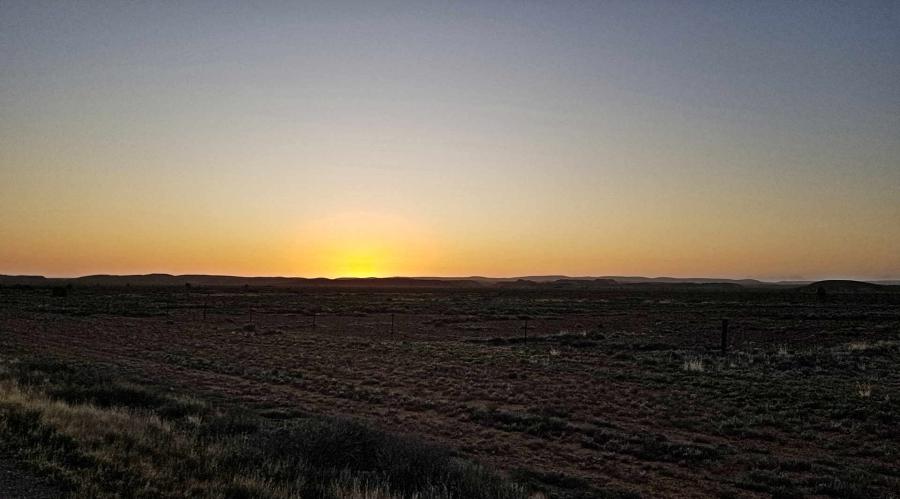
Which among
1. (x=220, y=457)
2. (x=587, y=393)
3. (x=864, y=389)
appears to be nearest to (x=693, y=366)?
(x=864, y=389)

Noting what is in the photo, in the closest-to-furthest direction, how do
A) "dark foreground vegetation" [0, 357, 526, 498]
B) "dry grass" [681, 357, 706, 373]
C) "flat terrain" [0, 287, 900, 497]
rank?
"dark foreground vegetation" [0, 357, 526, 498] < "flat terrain" [0, 287, 900, 497] < "dry grass" [681, 357, 706, 373]

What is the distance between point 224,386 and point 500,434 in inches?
364

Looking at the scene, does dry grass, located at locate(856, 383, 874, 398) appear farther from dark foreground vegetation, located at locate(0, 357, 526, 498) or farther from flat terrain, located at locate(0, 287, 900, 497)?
dark foreground vegetation, located at locate(0, 357, 526, 498)

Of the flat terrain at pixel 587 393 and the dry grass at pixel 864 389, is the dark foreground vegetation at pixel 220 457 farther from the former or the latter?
the dry grass at pixel 864 389

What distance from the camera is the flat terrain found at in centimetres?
1112

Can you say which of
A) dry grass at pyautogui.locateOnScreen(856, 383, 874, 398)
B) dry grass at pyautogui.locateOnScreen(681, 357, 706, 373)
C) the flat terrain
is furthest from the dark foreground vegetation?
dry grass at pyautogui.locateOnScreen(681, 357, 706, 373)

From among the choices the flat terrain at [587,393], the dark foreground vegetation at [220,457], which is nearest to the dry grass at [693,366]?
the flat terrain at [587,393]

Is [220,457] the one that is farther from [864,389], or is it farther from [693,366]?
[693,366]

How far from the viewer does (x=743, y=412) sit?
51.0ft

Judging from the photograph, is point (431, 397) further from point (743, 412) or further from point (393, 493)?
point (393, 493)

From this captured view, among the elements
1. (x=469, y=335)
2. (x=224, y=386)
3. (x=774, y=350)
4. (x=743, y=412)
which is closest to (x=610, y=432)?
(x=743, y=412)

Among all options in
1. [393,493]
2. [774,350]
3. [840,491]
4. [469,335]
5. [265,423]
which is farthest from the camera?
[469,335]

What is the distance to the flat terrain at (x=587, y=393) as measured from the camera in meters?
11.1

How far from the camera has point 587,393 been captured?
18.3 metres
